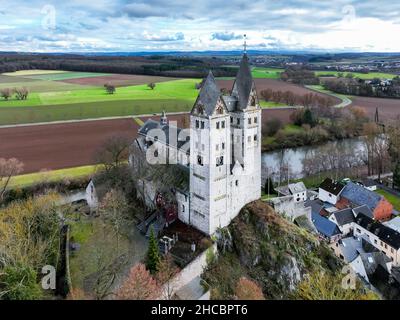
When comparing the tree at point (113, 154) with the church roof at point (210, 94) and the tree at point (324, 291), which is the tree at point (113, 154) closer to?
the church roof at point (210, 94)

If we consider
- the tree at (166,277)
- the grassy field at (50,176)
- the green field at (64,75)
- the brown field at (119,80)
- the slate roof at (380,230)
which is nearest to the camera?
the tree at (166,277)

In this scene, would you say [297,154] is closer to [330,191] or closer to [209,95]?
[330,191]

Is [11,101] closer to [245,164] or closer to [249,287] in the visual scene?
[245,164]

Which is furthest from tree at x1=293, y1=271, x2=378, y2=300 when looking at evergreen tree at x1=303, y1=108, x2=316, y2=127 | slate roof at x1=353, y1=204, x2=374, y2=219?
evergreen tree at x1=303, y1=108, x2=316, y2=127

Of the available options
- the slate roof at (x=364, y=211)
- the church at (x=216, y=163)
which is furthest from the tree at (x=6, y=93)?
the slate roof at (x=364, y=211)

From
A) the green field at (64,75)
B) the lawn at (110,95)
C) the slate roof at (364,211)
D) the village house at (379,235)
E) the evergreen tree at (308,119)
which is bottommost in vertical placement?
the village house at (379,235)

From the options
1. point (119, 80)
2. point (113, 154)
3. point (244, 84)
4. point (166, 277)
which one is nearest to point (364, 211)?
point (244, 84)

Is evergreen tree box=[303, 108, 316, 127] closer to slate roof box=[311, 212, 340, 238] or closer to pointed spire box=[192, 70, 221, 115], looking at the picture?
slate roof box=[311, 212, 340, 238]
